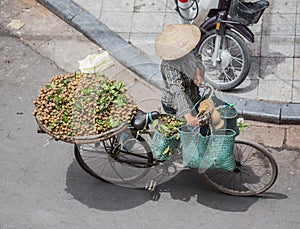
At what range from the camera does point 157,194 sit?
23.6 feet

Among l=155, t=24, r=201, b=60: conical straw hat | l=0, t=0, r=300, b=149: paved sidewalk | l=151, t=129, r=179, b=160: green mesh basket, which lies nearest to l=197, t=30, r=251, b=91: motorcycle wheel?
l=0, t=0, r=300, b=149: paved sidewalk

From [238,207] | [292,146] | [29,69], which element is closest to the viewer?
[238,207]

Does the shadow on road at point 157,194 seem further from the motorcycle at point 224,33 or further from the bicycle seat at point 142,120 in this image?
the motorcycle at point 224,33

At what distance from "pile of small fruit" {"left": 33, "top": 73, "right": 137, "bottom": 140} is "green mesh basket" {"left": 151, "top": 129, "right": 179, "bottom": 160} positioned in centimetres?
39

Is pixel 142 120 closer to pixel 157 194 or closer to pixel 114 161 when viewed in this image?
pixel 114 161

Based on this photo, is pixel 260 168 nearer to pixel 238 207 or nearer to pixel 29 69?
pixel 238 207

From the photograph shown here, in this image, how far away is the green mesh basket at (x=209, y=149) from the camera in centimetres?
632

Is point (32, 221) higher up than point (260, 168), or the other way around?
point (260, 168)

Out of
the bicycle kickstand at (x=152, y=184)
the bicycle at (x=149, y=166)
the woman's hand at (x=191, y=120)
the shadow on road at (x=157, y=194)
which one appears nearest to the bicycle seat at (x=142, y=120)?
the bicycle at (x=149, y=166)

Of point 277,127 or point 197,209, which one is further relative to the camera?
point 277,127

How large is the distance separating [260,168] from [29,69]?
12.0 ft

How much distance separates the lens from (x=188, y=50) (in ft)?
20.4

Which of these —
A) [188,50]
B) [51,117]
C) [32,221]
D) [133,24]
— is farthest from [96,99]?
[133,24]

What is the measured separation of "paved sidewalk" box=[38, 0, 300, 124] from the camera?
313 inches
